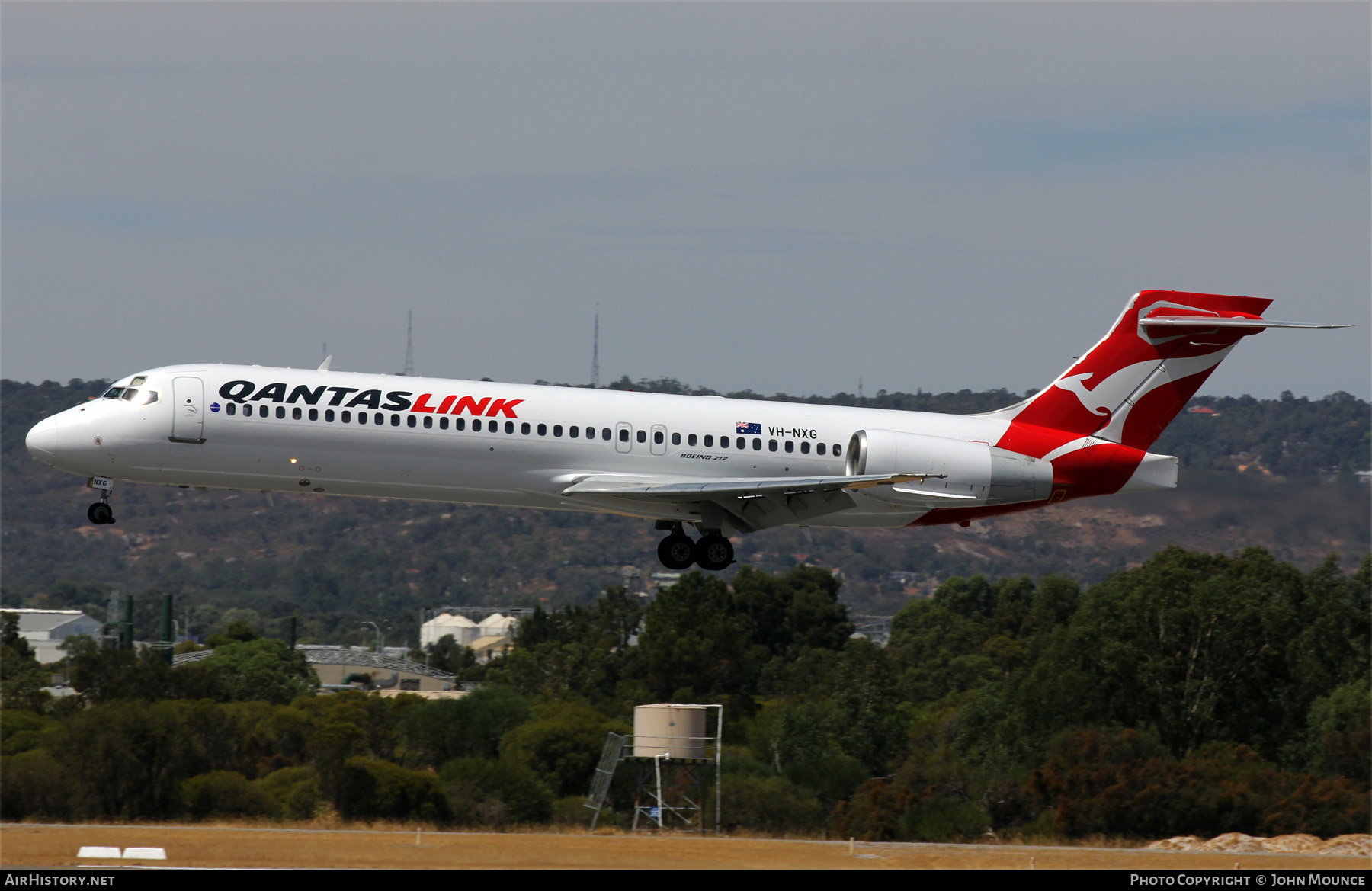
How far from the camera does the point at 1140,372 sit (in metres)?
35.7

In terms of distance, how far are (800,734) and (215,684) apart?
1058 inches

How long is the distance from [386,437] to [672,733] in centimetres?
2078

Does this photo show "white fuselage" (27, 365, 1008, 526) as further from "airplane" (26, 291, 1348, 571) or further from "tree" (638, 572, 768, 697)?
"tree" (638, 572, 768, 697)

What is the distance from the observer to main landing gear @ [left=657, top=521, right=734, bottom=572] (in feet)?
111

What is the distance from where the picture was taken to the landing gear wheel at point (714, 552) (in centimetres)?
3375

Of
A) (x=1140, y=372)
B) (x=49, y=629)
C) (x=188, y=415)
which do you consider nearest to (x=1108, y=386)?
(x=1140, y=372)

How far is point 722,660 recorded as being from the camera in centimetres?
9150

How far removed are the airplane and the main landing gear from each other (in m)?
0.04

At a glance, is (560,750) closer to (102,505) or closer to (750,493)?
(750,493)

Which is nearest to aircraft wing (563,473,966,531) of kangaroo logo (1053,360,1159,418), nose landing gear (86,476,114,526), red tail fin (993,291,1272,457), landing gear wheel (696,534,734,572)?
landing gear wheel (696,534,734,572)

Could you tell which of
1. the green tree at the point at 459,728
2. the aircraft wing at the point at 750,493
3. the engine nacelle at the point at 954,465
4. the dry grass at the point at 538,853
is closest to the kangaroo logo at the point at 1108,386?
the engine nacelle at the point at 954,465

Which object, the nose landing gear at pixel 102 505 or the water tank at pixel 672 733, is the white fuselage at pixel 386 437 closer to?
the nose landing gear at pixel 102 505

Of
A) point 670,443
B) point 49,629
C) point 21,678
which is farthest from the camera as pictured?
point 49,629

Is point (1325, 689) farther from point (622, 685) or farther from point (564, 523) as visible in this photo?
point (564, 523)
